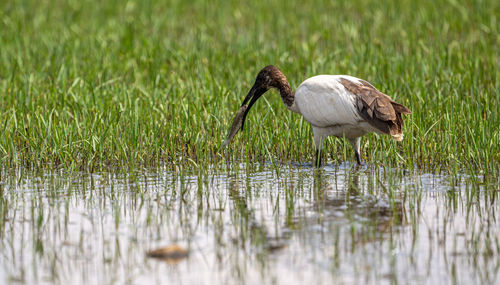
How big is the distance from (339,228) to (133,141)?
9.18 ft

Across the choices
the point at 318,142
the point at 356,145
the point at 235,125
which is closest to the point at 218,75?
the point at 235,125

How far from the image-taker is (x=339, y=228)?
15.8ft

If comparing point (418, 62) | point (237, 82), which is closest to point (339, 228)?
point (237, 82)

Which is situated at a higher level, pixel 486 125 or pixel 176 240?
pixel 486 125

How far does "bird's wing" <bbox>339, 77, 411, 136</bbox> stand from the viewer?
21.3 feet

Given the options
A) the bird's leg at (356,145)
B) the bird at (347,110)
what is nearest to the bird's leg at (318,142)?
the bird at (347,110)

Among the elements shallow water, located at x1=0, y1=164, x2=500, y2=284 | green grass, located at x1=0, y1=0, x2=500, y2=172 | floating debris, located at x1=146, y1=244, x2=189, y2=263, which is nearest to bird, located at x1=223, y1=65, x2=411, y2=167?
green grass, located at x1=0, y1=0, x2=500, y2=172

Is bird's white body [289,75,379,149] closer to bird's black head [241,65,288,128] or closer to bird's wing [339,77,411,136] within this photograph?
bird's wing [339,77,411,136]

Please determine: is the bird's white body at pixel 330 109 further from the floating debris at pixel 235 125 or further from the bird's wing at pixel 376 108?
the floating debris at pixel 235 125

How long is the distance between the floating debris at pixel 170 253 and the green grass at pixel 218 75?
2.35 metres

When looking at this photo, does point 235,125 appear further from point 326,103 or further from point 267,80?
point 326,103

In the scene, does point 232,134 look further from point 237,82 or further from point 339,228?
point 339,228

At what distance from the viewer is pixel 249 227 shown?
489 centimetres

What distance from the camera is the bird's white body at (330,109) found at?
6754mm
